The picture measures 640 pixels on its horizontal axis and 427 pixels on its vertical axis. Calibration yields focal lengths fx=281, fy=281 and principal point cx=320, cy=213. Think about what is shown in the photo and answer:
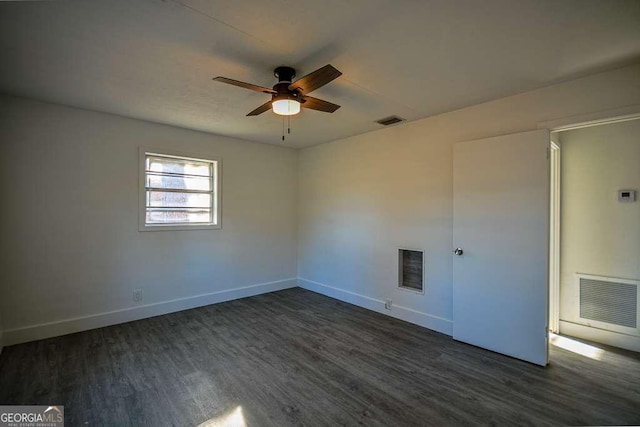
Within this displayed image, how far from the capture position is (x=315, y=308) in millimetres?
4223

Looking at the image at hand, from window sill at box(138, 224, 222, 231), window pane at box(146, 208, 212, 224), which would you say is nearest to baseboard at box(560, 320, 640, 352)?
window sill at box(138, 224, 222, 231)

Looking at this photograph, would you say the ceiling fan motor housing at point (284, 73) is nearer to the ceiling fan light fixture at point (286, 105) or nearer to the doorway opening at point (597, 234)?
the ceiling fan light fixture at point (286, 105)

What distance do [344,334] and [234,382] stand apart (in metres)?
1.39

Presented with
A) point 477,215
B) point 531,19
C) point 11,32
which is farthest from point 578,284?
point 11,32

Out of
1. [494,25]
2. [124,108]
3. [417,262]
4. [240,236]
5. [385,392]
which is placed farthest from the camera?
[240,236]

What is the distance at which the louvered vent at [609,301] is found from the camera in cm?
296

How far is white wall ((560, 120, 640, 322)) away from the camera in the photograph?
298 cm

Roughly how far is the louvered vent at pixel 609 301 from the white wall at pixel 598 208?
0.08 m

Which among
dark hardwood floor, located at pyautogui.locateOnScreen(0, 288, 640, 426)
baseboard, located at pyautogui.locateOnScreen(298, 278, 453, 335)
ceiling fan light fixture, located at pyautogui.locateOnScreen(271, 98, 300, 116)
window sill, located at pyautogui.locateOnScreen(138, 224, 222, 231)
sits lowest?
dark hardwood floor, located at pyautogui.locateOnScreen(0, 288, 640, 426)

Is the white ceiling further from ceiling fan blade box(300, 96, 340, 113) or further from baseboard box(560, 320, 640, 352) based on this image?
baseboard box(560, 320, 640, 352)

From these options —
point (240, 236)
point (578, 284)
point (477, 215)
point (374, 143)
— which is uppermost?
point (374, 143)

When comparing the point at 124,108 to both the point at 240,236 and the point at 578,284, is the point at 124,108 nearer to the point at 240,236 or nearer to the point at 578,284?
the point at 240,236

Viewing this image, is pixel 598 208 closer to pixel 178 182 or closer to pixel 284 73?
pixel 284 73

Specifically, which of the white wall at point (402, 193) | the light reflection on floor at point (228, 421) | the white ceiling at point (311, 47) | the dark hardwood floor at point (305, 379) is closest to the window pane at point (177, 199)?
the white ceiling at point (311, 47)
